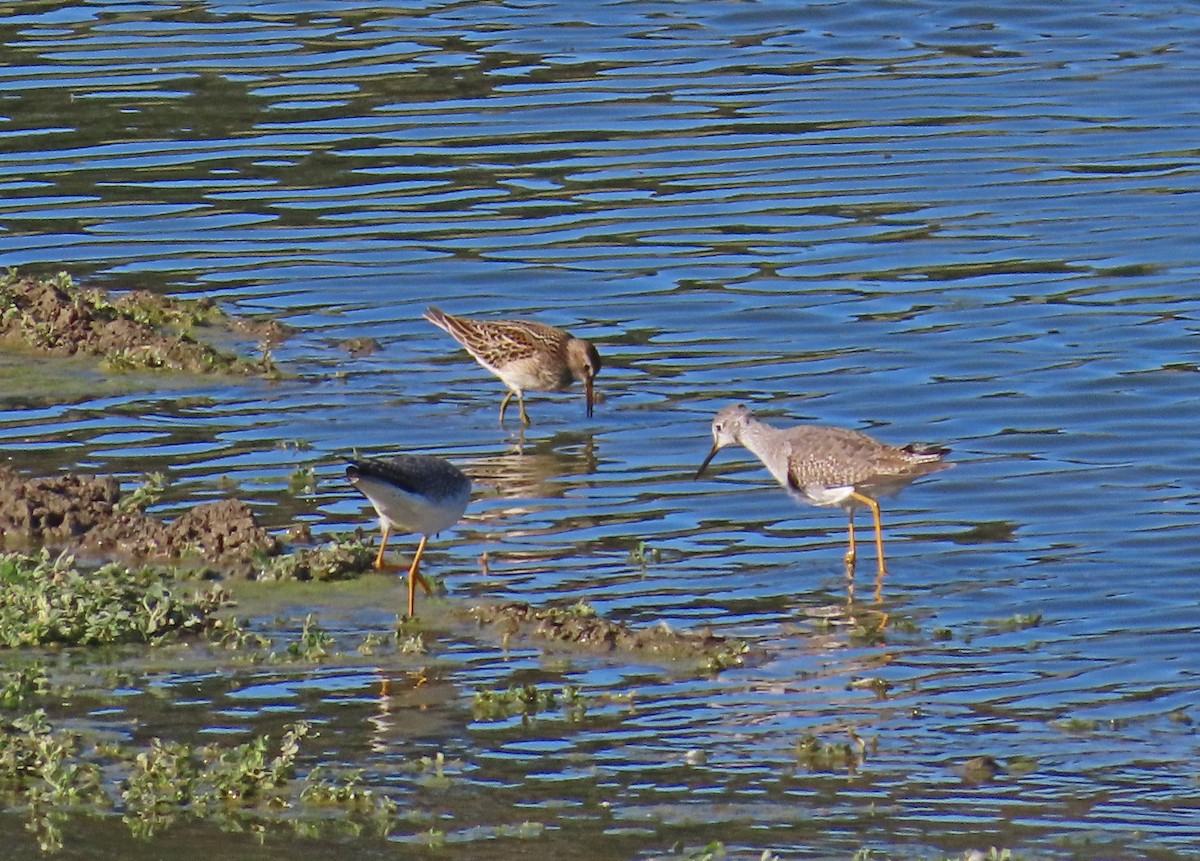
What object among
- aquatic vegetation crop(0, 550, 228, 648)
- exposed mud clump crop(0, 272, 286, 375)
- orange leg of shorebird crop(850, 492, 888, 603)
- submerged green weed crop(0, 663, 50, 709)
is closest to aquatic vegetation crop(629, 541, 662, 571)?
orange leg of shorebird crop(850, 492, 888, 603)

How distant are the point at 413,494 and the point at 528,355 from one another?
423cm

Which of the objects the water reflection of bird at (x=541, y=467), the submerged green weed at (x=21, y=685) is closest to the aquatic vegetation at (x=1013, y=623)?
the water reflection of bird at (x=541, y=467)

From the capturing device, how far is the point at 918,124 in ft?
70.7

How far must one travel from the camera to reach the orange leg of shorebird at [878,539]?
11.5 m

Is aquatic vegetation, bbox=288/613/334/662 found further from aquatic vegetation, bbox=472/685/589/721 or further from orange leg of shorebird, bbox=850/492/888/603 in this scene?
orange leg of shorebird, bbox=850/492/888/603

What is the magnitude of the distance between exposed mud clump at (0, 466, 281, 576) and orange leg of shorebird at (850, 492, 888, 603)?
2.86 meters

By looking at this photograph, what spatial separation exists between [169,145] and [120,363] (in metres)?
6.49

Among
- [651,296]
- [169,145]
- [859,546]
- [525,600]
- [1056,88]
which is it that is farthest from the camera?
[1056,88]

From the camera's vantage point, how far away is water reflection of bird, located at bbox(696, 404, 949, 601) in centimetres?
1212

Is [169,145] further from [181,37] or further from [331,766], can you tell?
[331,766]

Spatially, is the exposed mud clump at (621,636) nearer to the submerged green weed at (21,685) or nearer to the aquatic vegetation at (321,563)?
the aquatic vegetation at (321,563)

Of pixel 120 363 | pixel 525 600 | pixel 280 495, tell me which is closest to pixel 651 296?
pixel 120 363

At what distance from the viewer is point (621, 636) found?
10258 mm

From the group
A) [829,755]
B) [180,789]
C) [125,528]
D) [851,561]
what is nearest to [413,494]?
[125,528]
